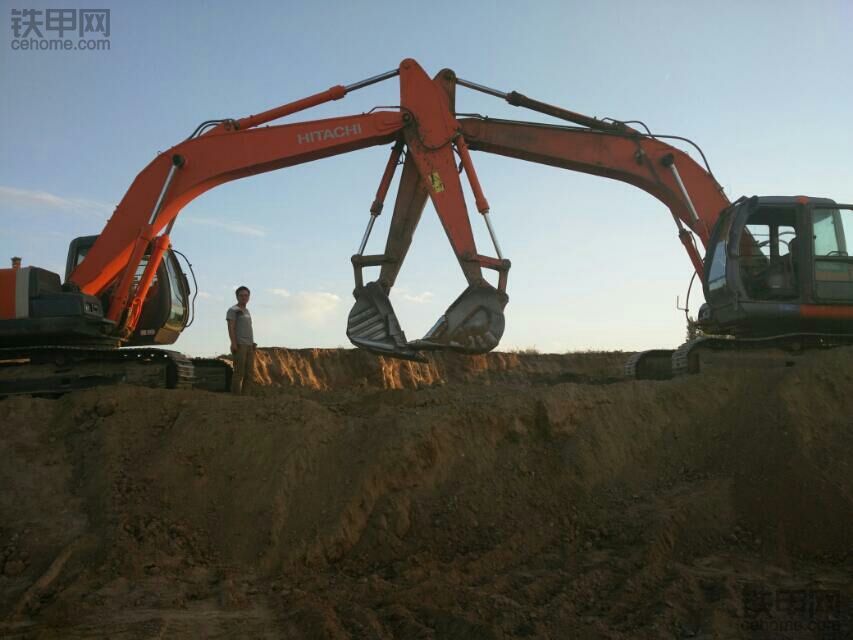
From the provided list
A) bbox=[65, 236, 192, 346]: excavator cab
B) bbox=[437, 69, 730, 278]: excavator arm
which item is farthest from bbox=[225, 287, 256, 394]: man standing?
bbox=[437, 69, 730, 278]: excavator arm

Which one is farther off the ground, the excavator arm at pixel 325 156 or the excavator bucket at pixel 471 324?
the excavator arm at pixel 325 156

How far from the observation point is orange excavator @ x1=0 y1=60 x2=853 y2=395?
9594mm

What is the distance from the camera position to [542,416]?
25.1 ft

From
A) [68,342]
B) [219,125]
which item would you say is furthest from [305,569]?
[219,125]

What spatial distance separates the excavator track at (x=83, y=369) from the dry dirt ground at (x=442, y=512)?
1.17 metres

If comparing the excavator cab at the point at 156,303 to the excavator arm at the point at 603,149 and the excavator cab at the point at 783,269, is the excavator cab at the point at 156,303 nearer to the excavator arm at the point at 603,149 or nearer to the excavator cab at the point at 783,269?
the excavator arm at the point at 603,149

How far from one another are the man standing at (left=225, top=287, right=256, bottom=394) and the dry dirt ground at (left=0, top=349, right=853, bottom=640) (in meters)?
1.60

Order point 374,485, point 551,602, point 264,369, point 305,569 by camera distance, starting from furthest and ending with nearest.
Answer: point 264,369 → point 374,485 → point 305,569 → point 551,602

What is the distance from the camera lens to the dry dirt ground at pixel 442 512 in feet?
16.6

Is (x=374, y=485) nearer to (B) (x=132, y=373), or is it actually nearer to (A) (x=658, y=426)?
(A) (x=658, y=426)

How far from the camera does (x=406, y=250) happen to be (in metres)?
11.1

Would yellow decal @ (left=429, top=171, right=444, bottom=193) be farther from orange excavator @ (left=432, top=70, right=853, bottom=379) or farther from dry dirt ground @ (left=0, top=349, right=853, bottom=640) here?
dry dirt ground @ (left=0, top=349, right=853, bottom=640)

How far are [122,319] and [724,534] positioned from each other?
746 centimetres

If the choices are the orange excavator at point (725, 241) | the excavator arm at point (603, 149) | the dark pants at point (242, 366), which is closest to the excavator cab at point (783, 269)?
the orange excavator at point (725, 241)
